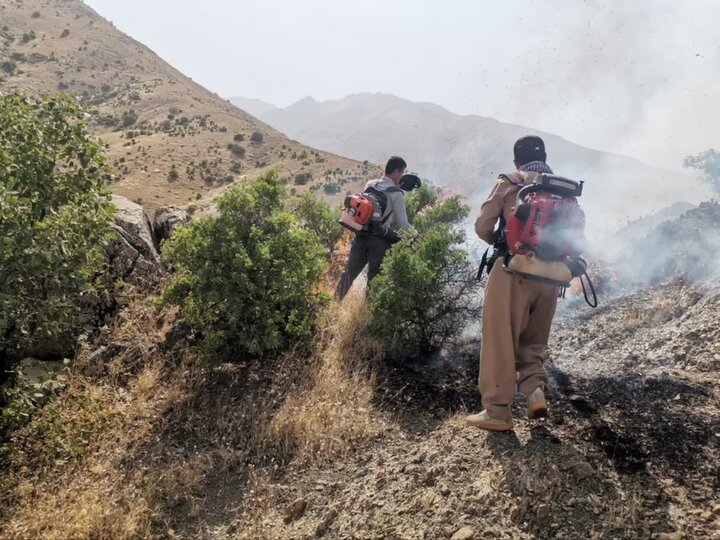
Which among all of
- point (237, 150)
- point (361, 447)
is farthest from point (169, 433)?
point (237, 150)

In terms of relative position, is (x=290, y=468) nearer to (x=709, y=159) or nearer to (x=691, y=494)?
(x=691, y=494)

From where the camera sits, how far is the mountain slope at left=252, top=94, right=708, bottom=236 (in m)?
20.0

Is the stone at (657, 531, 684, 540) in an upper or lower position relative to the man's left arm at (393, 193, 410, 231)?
lower

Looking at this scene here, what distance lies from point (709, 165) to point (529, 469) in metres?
9.28

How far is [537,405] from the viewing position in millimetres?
3201

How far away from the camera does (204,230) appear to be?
4.50 meters

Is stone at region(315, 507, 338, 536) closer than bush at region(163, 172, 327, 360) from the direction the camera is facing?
Yes

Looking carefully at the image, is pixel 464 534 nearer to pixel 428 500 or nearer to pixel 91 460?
pixel 428 500

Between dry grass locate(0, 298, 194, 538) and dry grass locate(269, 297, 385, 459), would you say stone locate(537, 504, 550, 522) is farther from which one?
dry grass locate(0, 298, 194, 538)

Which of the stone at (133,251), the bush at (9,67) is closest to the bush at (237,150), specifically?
the bush at (9,67)

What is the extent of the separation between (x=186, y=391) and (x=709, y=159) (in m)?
9.93

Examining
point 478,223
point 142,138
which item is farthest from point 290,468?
point 142,138

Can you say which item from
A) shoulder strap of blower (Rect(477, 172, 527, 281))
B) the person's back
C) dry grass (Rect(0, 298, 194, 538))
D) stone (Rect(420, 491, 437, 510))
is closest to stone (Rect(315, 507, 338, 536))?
stone (Rect(420, 491, 437, 510))

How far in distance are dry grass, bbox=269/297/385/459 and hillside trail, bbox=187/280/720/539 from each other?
117mm
